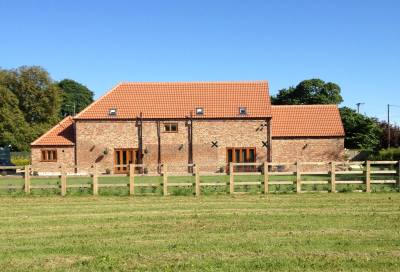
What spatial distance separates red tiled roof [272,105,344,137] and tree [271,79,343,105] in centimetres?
2951

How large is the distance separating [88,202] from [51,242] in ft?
23.2

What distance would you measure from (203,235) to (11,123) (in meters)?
62.3

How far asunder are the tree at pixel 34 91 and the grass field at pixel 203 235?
2268 inches

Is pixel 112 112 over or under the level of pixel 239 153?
over

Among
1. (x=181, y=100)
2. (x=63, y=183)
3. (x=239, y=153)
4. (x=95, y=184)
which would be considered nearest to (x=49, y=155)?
(x=181, y=100)

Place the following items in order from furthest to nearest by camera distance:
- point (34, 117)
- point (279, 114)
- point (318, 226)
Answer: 1. point (34, 117)
2. point (279, 114)
3. point (318, 226)

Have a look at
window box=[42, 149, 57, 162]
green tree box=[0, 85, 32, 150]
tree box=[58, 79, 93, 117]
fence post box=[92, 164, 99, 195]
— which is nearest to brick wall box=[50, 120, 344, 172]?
window box=[42, 149, 57, 162]

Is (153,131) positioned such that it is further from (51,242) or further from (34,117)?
(34,117)

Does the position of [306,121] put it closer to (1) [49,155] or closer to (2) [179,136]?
(2) [179,136]

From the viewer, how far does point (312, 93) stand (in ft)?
248

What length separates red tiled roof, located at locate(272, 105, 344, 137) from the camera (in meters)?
42.5

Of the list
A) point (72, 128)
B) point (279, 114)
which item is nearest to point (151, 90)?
point (72, 128)

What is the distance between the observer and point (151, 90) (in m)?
43.9

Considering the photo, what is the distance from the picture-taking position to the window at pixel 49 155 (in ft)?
138
